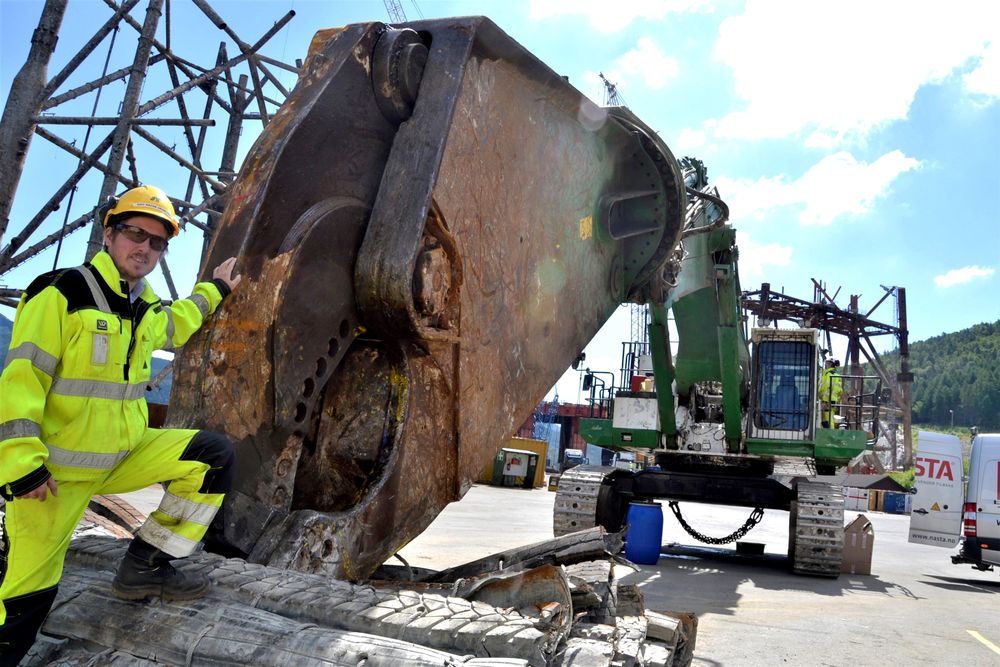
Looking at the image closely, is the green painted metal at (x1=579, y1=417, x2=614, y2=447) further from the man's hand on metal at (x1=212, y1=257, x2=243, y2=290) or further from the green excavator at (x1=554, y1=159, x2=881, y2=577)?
the man's hand on metal at (x1=212, y1=257, x2=243, y2=290)

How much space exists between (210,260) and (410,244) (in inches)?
25.9

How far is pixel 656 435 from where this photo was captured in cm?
1030

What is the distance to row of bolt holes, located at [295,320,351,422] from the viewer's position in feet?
9.00

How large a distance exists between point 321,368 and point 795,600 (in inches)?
244

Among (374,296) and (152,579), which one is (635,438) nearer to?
(374,296)

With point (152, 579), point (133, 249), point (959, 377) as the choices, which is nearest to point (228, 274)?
point (133, 249)

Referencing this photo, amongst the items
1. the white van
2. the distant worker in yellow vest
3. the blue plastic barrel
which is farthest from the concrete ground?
the distant worker in yellow vest

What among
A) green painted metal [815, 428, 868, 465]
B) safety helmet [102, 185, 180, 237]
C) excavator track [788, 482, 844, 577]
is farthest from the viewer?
green painted metal [815, 428, 868, 465]

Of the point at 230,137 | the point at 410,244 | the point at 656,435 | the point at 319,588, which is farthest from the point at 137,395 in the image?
the point at 230,137

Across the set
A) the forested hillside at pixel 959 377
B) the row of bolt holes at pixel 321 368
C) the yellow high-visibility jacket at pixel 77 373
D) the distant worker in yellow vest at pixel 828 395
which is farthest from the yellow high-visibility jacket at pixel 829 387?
the forested hillside at pixel 959 377

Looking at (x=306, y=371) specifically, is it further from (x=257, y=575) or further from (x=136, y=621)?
(x=136, y=621)

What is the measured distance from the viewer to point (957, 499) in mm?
12180

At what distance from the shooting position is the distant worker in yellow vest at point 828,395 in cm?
1057

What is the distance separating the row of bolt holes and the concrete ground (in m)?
3.01
